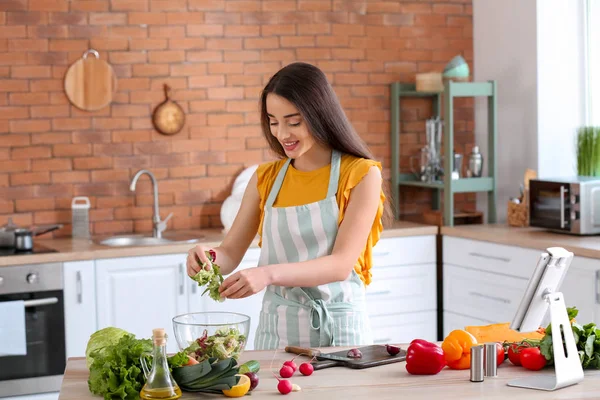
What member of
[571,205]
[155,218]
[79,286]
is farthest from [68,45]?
[571,205]

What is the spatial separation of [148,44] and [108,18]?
256 mm

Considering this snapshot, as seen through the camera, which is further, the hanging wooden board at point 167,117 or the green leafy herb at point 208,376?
the hanging wooden board at point 167,117

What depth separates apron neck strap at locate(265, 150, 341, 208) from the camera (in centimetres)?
295

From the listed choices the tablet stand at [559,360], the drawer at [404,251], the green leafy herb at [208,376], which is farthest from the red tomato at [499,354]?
the drawer at [404,251]

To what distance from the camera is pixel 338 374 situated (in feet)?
7.75

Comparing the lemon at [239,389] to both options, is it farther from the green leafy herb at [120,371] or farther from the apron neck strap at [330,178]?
the apron neck strap at [330,178]

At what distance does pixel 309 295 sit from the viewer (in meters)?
2.91

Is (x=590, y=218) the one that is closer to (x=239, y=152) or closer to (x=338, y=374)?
(x=239, y=152)

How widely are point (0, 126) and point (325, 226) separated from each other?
252 centimetres

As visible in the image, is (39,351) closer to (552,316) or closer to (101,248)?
(101,248)

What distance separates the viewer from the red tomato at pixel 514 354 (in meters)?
2.45

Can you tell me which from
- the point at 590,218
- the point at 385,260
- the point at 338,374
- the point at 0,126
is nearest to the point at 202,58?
the point at 0,126

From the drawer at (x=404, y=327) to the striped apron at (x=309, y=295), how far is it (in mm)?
1995

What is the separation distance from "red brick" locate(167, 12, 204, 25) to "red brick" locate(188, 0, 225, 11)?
0.03 meters
